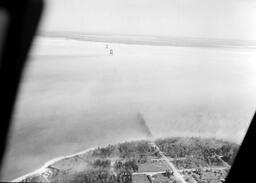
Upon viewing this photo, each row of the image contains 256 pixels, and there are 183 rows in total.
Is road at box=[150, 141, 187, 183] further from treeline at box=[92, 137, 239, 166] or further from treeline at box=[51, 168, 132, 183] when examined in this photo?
treeline at box=[51, 168, 132, 183]

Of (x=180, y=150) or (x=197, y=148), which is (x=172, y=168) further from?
(x=197, y=148)

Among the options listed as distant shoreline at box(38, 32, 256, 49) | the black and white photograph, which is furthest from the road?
distant shoreline at box(38, 32, 256, 49)

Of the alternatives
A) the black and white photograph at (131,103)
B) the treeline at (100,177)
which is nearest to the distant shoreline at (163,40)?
the black and white photograph at (131,103)

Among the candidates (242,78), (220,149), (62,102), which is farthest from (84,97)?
(242,78)

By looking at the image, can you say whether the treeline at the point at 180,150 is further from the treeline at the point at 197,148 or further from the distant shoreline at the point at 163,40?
the distant shoreline at the point at 163,40

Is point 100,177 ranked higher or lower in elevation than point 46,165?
lower

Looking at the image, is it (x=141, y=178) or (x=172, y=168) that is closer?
(x=141, y=178)

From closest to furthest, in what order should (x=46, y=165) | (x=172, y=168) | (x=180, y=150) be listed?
1. (x=46, y=165)
2. (x=172, y=168)
3. (x=180, y=150)

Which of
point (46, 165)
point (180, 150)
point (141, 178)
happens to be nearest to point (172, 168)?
point (180, 150)

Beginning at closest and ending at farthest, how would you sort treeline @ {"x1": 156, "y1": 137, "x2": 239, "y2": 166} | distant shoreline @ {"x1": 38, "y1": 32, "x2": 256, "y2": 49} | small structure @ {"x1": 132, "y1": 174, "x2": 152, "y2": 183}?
small structure @ {"x1": 132, "y1": 174, "x2": 152, "y2": 183}, distant shoreline @ {"x1": 38, "y1": 32, "x2": 256, "y2": 49}, treeline @ {"x1": 156, "y1": 137, "x2": 239, "y2": 166}
